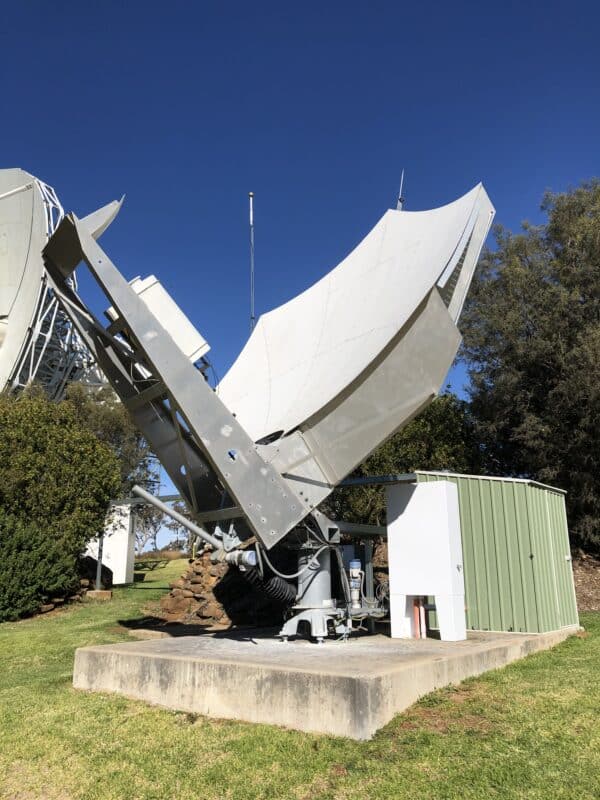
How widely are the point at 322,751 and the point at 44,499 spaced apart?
14.6m

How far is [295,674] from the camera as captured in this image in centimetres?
539

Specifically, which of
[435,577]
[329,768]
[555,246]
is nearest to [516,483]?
[435,577]

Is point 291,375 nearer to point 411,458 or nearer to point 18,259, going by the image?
point 411,458

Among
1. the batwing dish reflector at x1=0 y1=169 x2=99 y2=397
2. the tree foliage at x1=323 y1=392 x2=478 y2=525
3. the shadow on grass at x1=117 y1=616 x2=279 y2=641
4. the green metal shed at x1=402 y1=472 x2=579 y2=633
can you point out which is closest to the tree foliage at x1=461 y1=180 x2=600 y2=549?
the tree foliage at x1=323 y1=392 x2=478 y2=525

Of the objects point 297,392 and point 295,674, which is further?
point 297,392

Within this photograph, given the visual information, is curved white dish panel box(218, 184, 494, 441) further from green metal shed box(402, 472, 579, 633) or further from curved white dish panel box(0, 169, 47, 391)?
curved white dish panel box(0, 169, 47, 391)

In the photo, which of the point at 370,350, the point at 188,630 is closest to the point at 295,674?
the point at 370,350

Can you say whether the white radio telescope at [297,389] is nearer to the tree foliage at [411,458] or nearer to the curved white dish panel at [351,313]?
the curved white dish panel at [351,313]

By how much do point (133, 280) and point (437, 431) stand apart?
13.1 metres

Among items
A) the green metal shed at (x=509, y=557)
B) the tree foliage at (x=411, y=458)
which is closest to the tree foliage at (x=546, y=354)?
the tree foliage at (x=411, y=458)

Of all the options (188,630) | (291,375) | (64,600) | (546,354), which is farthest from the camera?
(546,354)

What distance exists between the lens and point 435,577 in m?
8.24

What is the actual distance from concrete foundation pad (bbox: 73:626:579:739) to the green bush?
9.14 metres

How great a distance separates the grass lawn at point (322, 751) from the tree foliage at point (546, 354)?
12.4 meters
